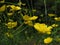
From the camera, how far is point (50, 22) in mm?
2225

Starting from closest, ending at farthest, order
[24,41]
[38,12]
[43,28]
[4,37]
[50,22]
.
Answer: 1. [43,28]
2. [4,37]
3. [24,41]
4. [50,22]
5. [38,12]

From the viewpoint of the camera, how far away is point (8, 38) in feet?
4.60

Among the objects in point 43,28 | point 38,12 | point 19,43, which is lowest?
point 38,12

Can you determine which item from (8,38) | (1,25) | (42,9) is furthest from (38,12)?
(8,38)

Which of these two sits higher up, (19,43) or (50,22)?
(19,43)

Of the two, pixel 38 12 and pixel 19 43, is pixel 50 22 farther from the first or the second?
pixel 19 43

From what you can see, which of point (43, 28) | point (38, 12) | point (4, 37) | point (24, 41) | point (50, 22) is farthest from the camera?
point (38, 12)

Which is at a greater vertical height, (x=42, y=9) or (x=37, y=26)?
(x=37, y=26)

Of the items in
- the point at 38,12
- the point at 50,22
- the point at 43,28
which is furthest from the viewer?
the point at 38,12

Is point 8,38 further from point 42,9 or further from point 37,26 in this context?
point 42,9

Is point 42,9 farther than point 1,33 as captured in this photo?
Yes

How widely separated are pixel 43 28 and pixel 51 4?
3.91 feet

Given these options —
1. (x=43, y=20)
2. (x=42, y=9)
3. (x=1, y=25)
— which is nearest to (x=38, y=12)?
(x=42, y=9)

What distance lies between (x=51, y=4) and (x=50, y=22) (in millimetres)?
346
